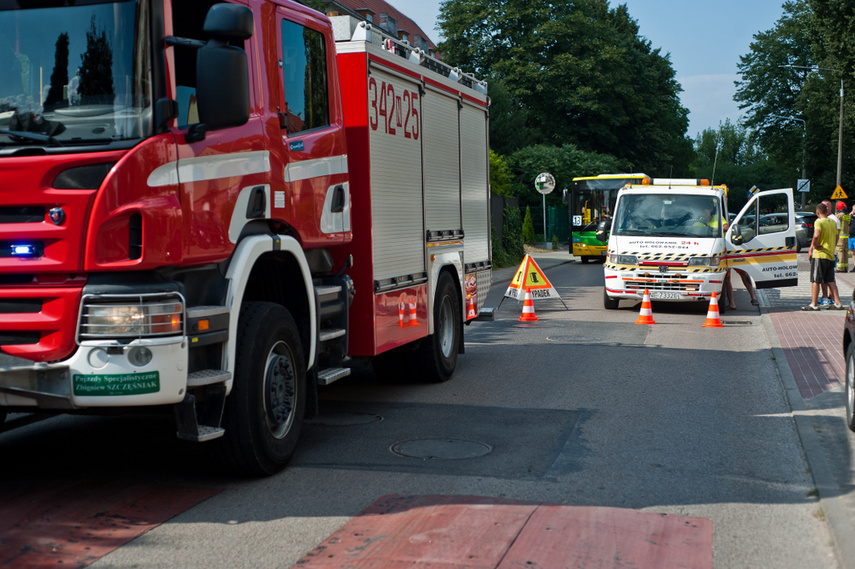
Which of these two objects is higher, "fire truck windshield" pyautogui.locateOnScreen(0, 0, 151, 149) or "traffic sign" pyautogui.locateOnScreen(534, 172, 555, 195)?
"traffic sign" pyautogui.locateOnScreen(534, 172, 555, 195)

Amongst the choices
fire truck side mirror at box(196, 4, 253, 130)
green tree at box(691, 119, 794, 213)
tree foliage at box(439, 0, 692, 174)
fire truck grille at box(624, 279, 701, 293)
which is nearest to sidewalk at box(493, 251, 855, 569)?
fire truck grille at box(624, 279, 701, 293)

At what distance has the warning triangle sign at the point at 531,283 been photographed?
1648 cm

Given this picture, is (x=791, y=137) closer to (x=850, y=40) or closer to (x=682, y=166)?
(x=682, y=166)

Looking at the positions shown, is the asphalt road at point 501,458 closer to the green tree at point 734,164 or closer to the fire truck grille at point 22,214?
the fire truck grille at point 22,214

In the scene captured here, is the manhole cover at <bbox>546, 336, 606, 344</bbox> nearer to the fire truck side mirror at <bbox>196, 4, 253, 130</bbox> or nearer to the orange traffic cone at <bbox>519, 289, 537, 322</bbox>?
the orange traffic cone at <bbox>519, 289, 537, 322</bbox>

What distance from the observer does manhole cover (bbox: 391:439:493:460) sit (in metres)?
6.54

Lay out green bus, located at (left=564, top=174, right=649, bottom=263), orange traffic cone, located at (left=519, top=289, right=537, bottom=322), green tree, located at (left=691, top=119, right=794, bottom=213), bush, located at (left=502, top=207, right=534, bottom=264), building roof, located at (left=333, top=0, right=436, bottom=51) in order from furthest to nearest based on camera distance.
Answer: green tree, located at (left=691, top=119, right=794, bottom=213), building roof, located at (left=333, top=0, right=436, bottom=51), green bus, located at (left=564, top=174, right=649, bottom=263), bush, located at (left=502, top=207, right=534, bottom=264), orange traffic cone, located at (left=519, top=289, right=537, bottom=322)

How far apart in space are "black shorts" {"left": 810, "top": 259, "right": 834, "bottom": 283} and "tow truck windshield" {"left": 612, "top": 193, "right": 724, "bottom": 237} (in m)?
1.58

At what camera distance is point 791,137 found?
217 ft

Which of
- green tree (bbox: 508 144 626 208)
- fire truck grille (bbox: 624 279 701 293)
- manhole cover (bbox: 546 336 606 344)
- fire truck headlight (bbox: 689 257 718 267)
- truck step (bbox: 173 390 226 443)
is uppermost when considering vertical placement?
green tree (bbox: 508 144 626 208)

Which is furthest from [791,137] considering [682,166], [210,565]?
[210,565]

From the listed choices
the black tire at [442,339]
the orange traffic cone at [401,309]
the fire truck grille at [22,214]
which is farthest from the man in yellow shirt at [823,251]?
the fire truck grille at [22,214]

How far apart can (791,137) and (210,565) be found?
2663 inches

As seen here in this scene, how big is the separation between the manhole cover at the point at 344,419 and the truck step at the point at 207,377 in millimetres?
2364
